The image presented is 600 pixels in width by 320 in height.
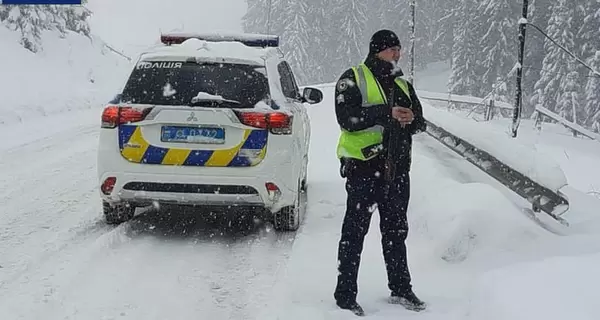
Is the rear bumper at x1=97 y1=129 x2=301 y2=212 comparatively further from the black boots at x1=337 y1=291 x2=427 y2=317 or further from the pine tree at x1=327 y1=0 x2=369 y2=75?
the pine tree at x1=327 y1=0 x2=369 y2=75

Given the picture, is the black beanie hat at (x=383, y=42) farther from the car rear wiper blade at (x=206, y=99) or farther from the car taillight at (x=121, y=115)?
the car taillight at (x=121, y=115)

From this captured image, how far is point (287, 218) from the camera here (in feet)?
Answer: 22.0

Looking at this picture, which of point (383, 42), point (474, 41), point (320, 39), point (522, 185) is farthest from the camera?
point (320, 39)

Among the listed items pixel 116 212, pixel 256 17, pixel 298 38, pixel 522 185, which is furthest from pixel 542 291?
pixel 256 17

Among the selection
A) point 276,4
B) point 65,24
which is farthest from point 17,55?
point 276,4

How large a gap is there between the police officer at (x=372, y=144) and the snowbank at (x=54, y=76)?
32.1ft

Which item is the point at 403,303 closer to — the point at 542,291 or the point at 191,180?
the point at 542,291

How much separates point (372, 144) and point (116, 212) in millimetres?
3269

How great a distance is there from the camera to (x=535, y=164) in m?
6.82

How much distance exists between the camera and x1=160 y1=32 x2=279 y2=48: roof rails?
7.74m

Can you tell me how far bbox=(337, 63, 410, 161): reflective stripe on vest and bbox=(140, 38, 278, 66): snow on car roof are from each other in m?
2.23

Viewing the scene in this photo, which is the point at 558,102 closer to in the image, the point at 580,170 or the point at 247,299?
the point at 580,170

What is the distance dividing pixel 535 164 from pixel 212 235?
10.9 feet

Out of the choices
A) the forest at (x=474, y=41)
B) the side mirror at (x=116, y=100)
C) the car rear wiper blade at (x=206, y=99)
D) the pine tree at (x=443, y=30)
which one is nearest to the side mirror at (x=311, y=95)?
the car rear wiper blade at (x=206, y=99)
